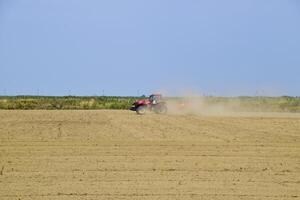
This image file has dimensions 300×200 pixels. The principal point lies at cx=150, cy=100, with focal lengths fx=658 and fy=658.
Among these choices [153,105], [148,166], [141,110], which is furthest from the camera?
[141,110]

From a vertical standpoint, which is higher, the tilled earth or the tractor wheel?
the tractor wheel

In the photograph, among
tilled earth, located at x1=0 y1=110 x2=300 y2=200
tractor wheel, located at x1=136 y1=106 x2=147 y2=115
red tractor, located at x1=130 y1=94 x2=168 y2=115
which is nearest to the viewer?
tilled earth, located at x1=0 y1=110 x2=300 y2=200

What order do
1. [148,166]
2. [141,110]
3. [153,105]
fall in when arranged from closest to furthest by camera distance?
[148,166] → [153,105] → [141,110]

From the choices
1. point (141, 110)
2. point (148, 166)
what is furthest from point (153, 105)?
point (148, 166)

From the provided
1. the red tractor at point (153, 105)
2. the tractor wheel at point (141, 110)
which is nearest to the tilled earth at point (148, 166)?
the red tractor at point (153, 105)

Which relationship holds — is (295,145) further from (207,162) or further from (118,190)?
(118,190)

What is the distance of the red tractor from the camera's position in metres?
48.9

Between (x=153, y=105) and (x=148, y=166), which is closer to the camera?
(x=148, y=166)

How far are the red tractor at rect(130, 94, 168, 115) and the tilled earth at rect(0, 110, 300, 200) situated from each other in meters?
20.3

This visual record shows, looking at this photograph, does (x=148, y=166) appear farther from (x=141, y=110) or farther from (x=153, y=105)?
(x=141, y=110)

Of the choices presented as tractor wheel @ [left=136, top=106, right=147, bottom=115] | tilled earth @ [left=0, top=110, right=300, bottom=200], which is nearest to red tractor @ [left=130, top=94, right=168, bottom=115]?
tractor wheel @ [left=136, top=106, right=147, bottom=115]

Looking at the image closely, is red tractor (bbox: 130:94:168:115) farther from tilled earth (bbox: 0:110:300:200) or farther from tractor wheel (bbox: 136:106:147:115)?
tilled earth (bbox: 0:110:300:200)

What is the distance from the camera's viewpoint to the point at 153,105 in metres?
49.1

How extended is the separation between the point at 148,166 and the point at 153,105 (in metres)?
31.8
